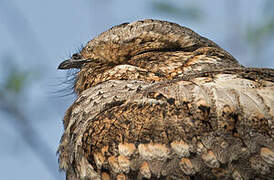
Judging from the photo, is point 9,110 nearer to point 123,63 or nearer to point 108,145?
point 123,63

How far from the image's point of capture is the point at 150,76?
4023mm

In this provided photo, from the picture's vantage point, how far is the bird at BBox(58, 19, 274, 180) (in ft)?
9.65

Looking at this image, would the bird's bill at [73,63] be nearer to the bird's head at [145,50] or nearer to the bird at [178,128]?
the bird's head at [145,50]

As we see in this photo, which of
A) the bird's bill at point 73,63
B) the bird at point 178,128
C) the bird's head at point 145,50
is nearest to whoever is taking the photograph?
the bird at point 178,128

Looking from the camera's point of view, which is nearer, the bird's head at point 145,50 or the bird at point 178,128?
the bird at point 178,128

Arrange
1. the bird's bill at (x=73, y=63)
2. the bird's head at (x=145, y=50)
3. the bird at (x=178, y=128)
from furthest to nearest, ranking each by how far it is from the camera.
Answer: the bird's bill at (x=73, y=63), the bird's head at (x=145, y=50), the bird at (x=178, y=128)

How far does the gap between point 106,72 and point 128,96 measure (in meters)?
0.78

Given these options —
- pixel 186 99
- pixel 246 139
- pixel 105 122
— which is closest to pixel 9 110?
pixel 105 122

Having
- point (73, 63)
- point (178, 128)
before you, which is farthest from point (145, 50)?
point (178, 128)

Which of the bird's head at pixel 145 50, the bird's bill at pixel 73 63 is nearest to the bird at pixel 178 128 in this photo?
the bird's head at pixel 145 50

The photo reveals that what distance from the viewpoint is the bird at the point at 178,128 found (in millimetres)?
2941

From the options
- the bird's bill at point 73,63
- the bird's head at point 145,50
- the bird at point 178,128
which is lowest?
the bird at point 178,128

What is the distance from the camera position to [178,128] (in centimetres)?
303

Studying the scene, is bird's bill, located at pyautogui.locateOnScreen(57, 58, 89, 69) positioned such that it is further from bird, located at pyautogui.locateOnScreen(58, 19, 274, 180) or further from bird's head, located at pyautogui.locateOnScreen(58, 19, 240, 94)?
bird, located at pyautogui.locateOnScreen(58, 19, 274, 180)
